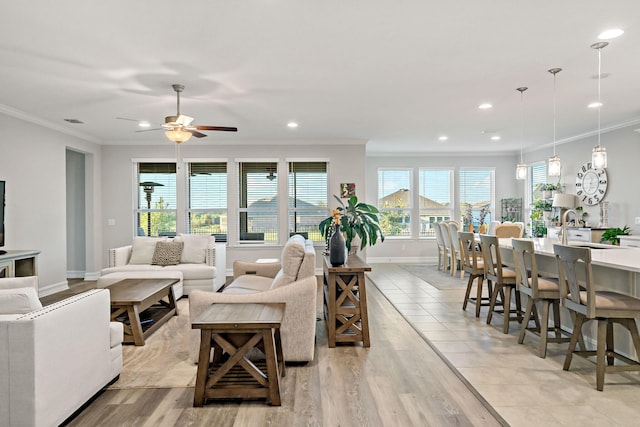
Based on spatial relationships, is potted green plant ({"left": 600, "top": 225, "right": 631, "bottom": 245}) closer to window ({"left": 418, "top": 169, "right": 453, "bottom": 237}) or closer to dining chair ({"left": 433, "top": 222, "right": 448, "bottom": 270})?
dining chair ({"left": 433, "top": 222, "right": 448, "bottom": 270})

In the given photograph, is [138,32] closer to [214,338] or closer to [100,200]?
[214,338]

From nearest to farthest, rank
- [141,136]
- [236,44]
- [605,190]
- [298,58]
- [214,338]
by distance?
[214,338], [236,44], [298,58], [605,190], [141,136]

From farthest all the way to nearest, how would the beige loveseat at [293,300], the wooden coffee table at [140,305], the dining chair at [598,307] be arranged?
the wooden coffee table at [140,305] → the beige loveseat at [293,300] → the dining chair at [598,307]

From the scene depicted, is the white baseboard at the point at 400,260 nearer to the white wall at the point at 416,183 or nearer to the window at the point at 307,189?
the white wall at the point at 416,183

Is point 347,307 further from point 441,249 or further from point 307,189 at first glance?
point 441,249

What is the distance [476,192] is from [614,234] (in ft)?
13.4

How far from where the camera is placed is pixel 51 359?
7.15 ft

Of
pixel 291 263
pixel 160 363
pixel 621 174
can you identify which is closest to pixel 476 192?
pixel 621 174

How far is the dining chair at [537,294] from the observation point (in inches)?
135

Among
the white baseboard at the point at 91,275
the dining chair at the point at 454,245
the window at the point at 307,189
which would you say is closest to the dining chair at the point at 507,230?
the dining chair at the point at 454,245

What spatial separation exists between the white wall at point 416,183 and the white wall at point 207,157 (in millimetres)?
2045

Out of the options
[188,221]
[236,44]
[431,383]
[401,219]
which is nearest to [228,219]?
[188,221]

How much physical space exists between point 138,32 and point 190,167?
5151 millimetres

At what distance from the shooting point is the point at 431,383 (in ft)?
9.82
